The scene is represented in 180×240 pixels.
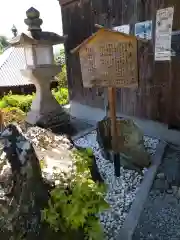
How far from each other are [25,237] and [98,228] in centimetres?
67

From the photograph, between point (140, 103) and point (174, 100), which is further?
point (140, 103)

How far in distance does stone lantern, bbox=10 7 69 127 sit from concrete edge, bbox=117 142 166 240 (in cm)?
290

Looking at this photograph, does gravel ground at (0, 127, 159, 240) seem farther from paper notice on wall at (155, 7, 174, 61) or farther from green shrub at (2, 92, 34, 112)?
green shrub at (2, 92, 34, 112)

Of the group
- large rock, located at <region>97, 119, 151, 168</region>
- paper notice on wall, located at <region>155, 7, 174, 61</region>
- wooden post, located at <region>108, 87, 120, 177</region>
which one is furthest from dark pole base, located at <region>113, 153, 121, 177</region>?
paper notice on wall, located at <region>155, 7, 174, 61</region>

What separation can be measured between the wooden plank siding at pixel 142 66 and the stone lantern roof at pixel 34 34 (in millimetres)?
1296

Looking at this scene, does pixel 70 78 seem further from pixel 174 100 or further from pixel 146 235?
pixel 146 235

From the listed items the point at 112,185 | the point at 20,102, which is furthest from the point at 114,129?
the point at 20,102

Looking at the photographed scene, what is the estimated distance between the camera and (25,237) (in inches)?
76.7

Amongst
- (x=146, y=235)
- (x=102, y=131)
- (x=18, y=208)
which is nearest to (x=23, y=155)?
(x=18, y=208)

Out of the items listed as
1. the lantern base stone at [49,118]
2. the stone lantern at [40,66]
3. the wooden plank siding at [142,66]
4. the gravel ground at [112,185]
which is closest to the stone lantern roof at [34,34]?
the stone lantern at [40,66]

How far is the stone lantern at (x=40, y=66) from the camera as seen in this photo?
17.3 feet

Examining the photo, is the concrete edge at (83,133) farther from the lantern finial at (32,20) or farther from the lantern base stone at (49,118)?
the lantern finial at (32,20)

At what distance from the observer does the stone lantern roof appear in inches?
203

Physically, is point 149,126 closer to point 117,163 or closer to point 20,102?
point 117,163
